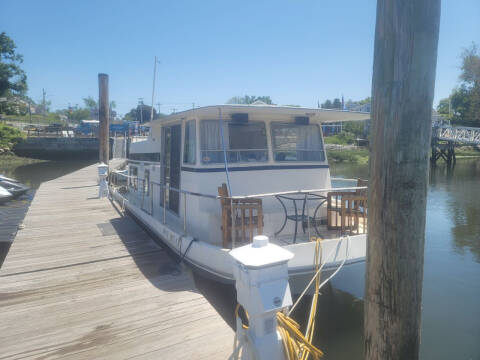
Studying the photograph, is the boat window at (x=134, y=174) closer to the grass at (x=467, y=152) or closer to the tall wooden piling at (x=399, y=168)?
the tall wooden piling at (x=399, y=168)

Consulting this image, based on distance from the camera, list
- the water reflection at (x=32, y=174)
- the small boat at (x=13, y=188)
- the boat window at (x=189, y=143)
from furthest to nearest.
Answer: the water reflection at (x=32, y=174) → the small boat at (x=13, y=188) → the boat window at (x=189, y=143)

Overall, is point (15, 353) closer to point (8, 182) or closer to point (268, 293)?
point (268, 293)

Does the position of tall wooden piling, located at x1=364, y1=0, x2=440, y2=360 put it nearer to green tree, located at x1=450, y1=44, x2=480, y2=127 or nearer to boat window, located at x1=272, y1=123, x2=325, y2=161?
boat window, located at x1=272, y1=123, x2=325, y2=161

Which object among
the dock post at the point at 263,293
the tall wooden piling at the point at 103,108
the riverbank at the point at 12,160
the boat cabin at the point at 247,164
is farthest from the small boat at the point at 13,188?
the riverbank at the point at 12,160

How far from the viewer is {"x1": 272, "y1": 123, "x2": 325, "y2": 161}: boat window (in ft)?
19.7

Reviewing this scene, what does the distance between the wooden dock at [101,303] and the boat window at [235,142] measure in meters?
1.96

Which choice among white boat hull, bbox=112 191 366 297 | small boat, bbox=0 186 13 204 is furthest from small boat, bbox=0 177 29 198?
white boat hull, bbox=112 191 366 297

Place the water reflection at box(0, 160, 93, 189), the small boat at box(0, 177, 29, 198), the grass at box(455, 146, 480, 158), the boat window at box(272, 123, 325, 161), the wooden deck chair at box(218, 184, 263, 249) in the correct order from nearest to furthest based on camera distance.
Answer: the wooden deck chair at box(218, 184, 263, 249), the boat window at box(272, 123, 325, 161), the small boat at box(0, 177, 29, 198), the water reflection at box(0, 160, 93, 189), the grass at box(455, 146, 480, 158)

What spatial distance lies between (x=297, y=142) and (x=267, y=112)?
107 centimetres

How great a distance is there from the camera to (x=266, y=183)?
19.2 feet

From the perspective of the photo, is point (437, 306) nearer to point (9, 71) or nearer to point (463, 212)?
point (463, 212)

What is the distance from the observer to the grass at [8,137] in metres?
33.5

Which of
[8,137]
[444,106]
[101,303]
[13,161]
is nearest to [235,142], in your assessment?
[101,303]

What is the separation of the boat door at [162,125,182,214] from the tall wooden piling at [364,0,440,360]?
15.3 feet
